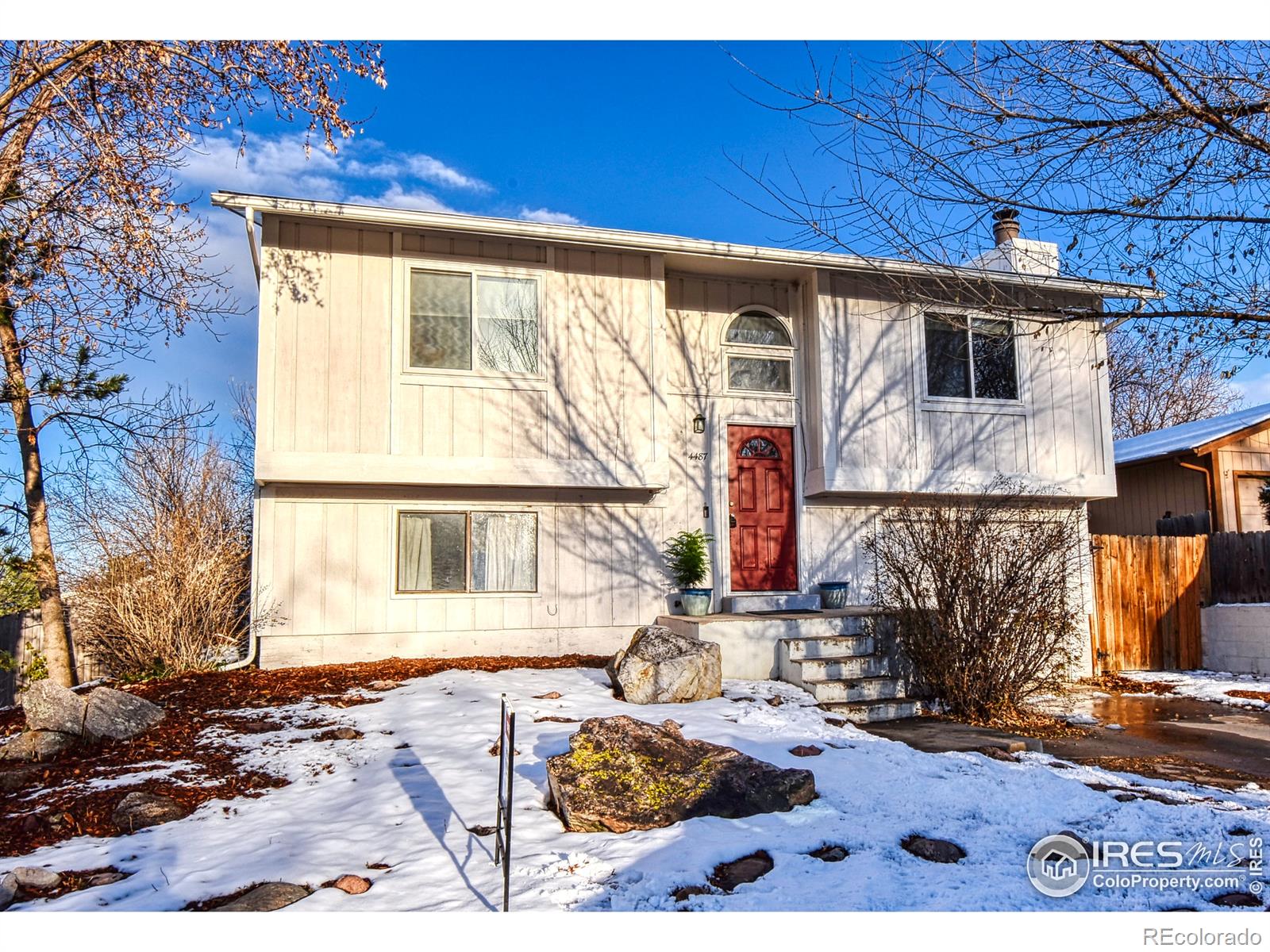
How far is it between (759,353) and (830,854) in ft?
26.2

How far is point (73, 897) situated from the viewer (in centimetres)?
357

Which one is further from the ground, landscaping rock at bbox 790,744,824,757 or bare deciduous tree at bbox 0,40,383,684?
bare deciduous tree at bbox 0,40,383,684

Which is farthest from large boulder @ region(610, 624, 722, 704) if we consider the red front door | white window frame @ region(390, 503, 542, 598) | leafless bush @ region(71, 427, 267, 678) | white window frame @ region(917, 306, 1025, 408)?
white window frame @ region(917, 306, 1025, 408)

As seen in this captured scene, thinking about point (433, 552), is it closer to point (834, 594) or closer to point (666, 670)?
point (666, 670)

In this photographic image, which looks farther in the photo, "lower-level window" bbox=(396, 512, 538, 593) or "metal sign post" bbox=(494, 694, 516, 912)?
"lower-level window" bbox=(396, 512, 538, 593)

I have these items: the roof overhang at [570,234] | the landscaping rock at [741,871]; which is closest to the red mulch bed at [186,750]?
the landscaping rock at [741,871]

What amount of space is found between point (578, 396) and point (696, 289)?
95.7 inches

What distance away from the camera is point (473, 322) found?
966 cm

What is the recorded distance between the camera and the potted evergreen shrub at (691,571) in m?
9.70

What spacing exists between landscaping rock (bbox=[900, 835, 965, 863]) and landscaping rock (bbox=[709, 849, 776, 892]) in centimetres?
73

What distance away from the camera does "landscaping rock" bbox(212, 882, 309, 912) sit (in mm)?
3381

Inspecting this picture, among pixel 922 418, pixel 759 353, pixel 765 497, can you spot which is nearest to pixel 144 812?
pixel 765 497

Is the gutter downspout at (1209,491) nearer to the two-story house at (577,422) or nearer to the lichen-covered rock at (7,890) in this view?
the two-story house at (577,422)

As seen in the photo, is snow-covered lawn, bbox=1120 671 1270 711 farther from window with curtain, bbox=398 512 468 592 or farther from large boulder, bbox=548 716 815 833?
window with curtain, bbox=398 512 468 592
